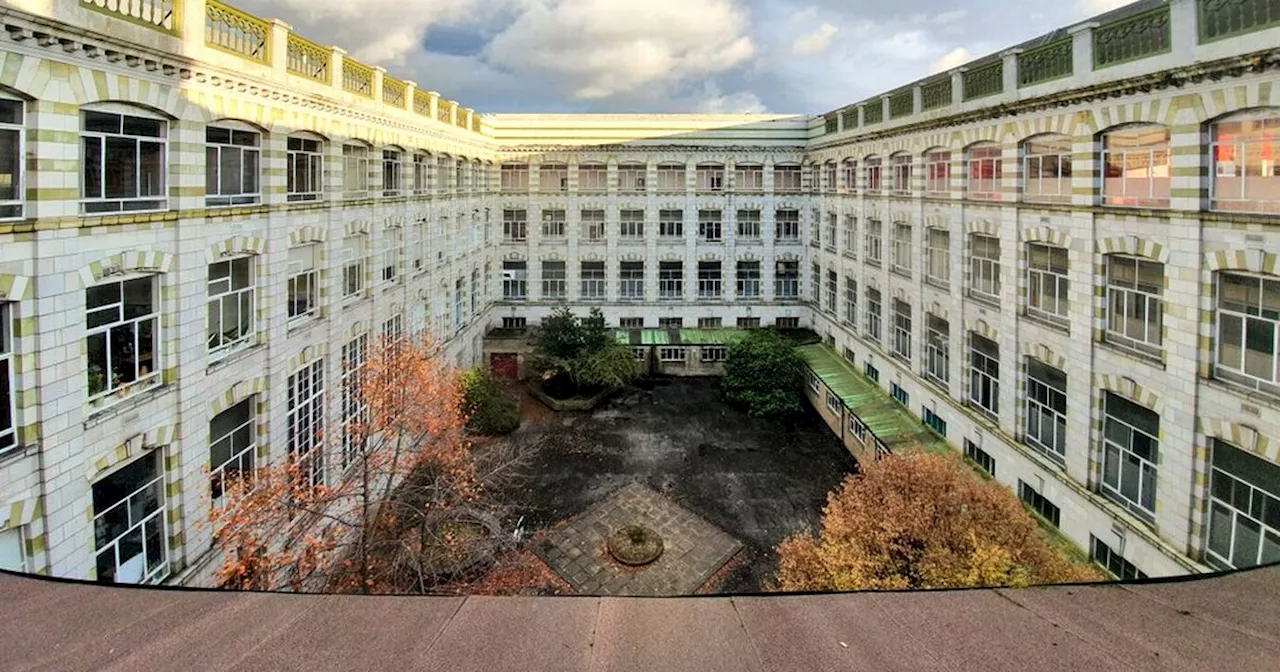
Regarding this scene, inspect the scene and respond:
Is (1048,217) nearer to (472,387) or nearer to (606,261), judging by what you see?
(472,387)

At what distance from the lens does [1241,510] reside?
56.1 ft

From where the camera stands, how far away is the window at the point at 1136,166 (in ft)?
64.4

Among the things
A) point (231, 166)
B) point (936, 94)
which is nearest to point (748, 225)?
point (936, 94)

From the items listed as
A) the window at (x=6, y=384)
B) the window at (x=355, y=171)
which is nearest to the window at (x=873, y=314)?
the window at (x=355, y=171)

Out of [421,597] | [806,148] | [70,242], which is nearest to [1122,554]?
[421,597]

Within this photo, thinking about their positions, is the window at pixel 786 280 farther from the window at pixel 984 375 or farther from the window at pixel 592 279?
the window at pixel 984 375

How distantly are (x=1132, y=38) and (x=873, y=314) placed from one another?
71.0 ft

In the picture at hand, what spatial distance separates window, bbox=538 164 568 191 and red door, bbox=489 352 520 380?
13251 millimetres

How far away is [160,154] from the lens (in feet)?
57.1

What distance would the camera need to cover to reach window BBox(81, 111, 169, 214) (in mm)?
15297

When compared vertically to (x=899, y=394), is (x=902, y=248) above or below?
above

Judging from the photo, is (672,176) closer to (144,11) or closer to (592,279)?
(592,279)

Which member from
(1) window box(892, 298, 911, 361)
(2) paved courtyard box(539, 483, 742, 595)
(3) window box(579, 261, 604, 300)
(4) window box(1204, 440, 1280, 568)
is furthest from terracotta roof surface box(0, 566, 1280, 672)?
(3) window box(579, 261, 604, 300)

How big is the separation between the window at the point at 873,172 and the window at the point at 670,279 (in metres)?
17.2
